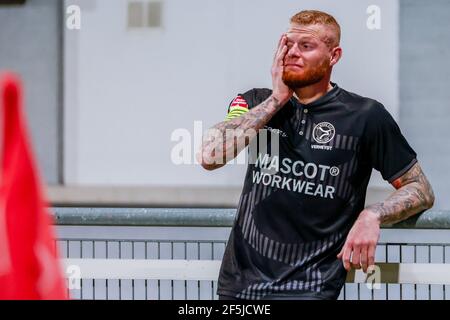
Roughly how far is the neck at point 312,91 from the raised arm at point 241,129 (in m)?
0.05

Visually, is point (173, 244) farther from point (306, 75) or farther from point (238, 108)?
point (306, 75)

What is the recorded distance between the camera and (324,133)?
2.95 metres

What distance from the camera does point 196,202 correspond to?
198 inches

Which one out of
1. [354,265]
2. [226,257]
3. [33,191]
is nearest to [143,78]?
[226,257]

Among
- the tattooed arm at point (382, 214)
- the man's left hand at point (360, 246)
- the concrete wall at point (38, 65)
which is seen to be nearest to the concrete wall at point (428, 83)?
the concrete wall at point (38, 65)

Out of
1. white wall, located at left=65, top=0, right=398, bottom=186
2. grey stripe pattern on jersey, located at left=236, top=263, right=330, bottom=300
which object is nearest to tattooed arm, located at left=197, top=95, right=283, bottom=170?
grey stripe pattern on jersey, located at left=236, top=263, right=330, bottom=300

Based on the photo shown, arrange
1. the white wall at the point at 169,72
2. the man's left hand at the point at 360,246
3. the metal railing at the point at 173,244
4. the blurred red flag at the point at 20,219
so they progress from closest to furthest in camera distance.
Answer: the blurred red flag at the point at 20,219
the man's left hand at the point at 360,246
the metal railing at the point at 173,244
the white wall at the point at 169,72

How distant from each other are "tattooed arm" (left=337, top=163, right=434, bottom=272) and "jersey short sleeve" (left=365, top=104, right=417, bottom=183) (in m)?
0.03

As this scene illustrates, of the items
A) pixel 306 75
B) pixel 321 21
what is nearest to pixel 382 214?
pixel 306 75

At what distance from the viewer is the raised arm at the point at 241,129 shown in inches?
115

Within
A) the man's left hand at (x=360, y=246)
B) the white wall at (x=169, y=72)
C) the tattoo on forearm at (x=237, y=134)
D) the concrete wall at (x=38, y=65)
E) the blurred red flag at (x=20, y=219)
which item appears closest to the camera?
the blurred red flag at (x=20, y=219)

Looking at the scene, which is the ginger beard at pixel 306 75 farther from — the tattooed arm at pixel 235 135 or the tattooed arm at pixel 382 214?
the tattooed arm at pixel 382 214

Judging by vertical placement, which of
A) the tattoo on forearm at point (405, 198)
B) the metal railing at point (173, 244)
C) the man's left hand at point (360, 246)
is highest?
the tattoo on forearm at point (405, 198)
